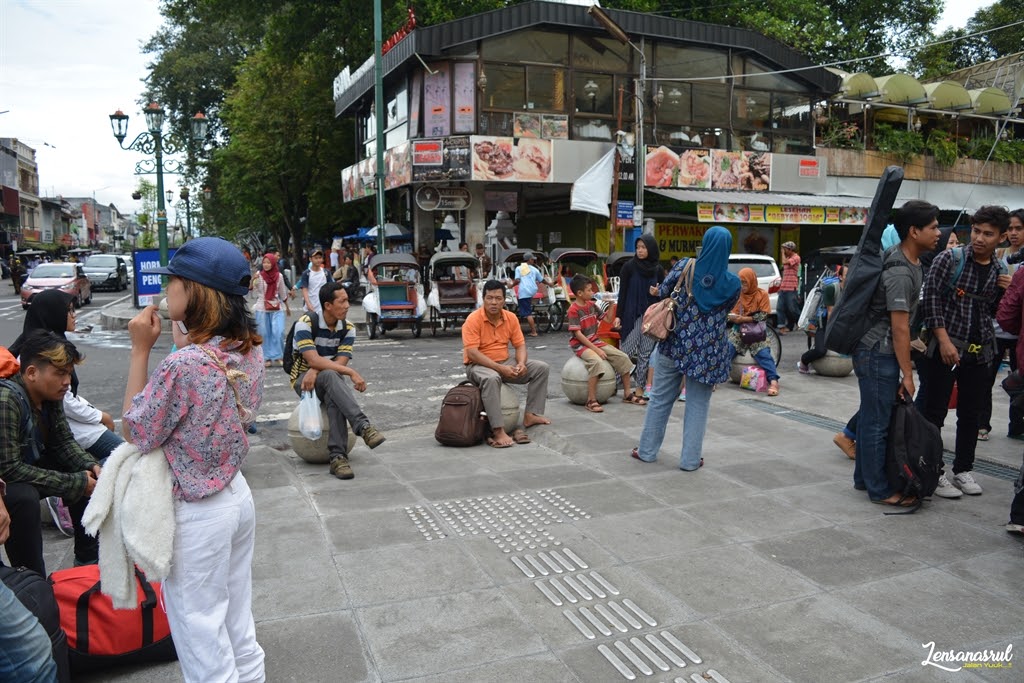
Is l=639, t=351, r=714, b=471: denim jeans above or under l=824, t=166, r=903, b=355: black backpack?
under

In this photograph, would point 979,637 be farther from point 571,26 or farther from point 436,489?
point 571,26

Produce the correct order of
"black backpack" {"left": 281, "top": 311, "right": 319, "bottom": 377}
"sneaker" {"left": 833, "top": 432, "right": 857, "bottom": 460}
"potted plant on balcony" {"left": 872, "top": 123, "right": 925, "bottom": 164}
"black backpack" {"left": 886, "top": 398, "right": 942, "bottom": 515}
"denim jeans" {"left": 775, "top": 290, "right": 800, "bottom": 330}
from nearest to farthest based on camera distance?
"black backpack" {"left": 886, "top": 398, "right": 942, "bottom": 515}, "black backpack" {"left": 281, "top": 311, "right": 319, "bottom": 377}, "sneaker" {"left": 833, "top": 432, "right": 857, "bottom": 460}, "denim jeans" {"left": 775, "top": 290, "right": 800, "bottom": 330}, "potted plant on balcony" {"left": 872, "top": 123, "right": 925, "bottom": 164}

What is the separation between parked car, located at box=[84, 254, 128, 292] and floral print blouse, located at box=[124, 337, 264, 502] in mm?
35573

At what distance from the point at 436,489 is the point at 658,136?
19370mm

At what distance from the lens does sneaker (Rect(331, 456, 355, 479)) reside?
600 centimetres

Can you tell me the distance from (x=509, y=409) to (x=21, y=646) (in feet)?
16.5

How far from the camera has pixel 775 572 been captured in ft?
13.6

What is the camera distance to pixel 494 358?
726cm

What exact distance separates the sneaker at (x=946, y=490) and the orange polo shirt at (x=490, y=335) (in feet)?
11.7

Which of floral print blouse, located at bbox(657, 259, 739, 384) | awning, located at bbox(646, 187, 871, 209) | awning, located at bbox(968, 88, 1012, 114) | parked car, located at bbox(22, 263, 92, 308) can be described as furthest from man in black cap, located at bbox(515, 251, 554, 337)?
awning, located at bbox(968, 88, 1012, 114)

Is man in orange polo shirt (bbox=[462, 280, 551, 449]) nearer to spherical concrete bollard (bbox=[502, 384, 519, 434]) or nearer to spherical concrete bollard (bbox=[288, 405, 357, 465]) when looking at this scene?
spherical concrete bollard (bbox=[502, 384, 519, 434])

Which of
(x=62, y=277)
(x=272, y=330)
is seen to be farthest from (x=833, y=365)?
(x=62, y=277)

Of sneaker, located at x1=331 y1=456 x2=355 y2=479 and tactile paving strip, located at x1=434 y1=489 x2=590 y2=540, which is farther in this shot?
sneaker, located at x1=331 y1=456 x2=355 y2=479

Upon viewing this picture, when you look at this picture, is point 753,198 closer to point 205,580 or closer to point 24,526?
point 24,526
